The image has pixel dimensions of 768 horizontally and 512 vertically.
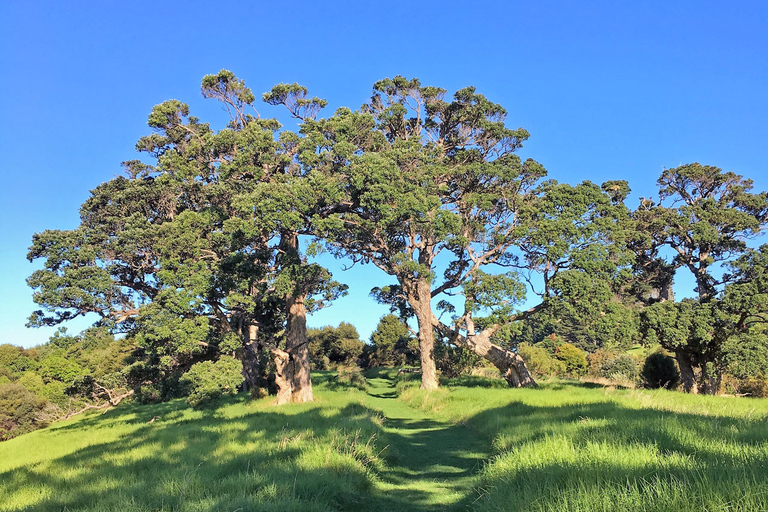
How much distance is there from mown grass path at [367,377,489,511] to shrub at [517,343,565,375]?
2467 centimetres

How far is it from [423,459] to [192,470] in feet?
17.8

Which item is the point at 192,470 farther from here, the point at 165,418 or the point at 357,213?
the point at 357,213

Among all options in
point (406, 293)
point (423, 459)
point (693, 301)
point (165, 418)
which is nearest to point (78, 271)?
point (165, 418)

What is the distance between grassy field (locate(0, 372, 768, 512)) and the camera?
414 cm

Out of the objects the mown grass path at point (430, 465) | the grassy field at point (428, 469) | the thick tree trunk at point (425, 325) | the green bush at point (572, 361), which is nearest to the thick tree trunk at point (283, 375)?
the mown grass path at point (430, 465)

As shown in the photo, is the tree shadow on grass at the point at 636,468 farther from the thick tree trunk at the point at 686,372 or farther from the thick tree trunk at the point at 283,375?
the thick tree trunk at the point at 686,372

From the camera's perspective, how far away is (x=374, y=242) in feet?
75.7

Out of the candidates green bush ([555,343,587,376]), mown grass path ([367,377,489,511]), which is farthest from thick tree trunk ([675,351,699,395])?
mown grass path ([367,377,489,511])

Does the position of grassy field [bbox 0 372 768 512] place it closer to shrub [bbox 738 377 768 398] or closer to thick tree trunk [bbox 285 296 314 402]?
thick tree trunk [bbox 285 296 314 402]

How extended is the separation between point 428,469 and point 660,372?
23084 millimetres

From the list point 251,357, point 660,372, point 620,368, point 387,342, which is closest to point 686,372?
point 660,372

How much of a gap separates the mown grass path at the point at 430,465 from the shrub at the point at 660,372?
17644mm

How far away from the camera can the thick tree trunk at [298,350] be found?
767 inches

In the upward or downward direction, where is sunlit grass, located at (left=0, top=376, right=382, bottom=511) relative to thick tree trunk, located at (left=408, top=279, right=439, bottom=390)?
downward
